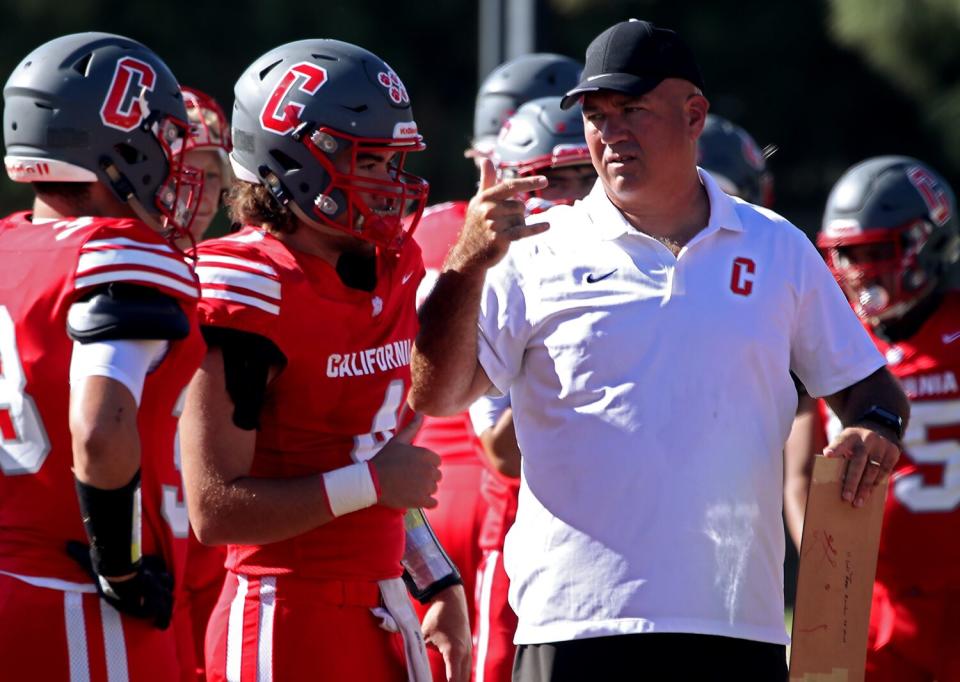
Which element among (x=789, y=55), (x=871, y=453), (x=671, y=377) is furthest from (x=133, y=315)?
(x=789, y=55)

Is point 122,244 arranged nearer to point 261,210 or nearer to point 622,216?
point 261,210

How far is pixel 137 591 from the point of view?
3252 millimetres

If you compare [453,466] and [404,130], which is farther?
[453,466]

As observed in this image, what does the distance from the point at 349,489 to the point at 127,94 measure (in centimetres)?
97

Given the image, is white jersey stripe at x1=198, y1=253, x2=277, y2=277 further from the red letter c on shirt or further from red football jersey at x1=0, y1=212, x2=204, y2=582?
the red letter c on shirt

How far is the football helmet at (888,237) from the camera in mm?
A: 5762

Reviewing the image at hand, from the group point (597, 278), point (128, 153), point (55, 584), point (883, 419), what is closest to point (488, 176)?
point (597, 278)

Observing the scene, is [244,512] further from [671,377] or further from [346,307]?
[671,377]

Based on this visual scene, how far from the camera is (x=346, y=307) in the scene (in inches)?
143

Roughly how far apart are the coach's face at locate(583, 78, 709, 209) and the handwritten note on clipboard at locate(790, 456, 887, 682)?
725 mm

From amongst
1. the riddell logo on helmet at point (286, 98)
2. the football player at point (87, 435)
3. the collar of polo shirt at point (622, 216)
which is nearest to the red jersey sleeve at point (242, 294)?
the football player at point (87, 435)

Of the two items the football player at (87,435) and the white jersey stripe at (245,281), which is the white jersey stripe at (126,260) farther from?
the white jersey stripe at (245,281)

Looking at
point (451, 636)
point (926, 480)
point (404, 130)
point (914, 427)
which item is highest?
point (404, 130)

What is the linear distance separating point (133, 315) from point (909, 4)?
5.97 m
